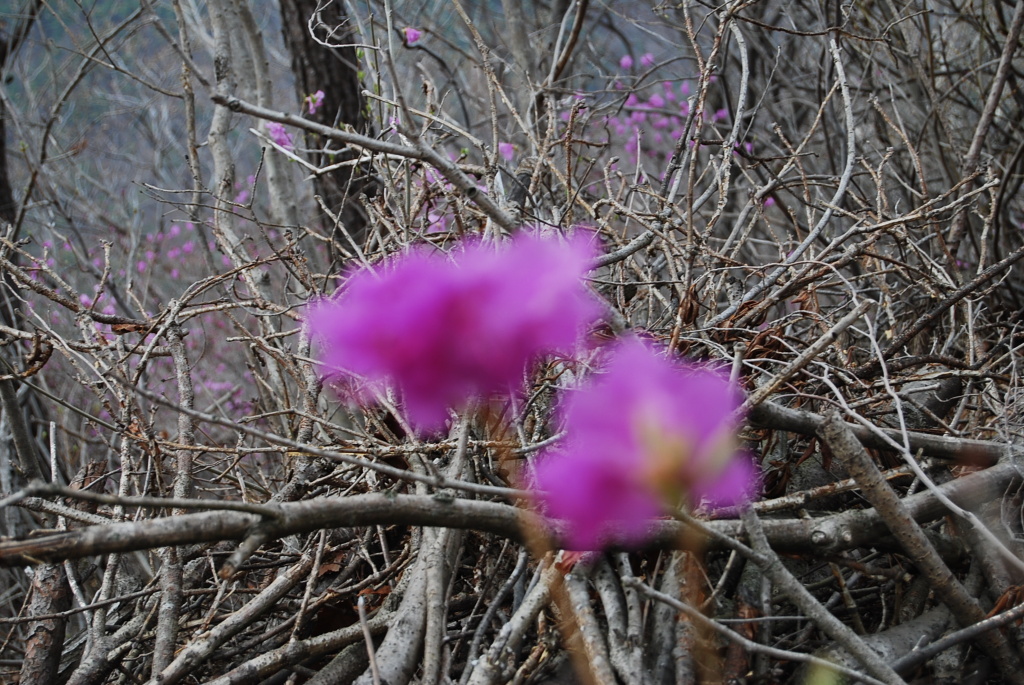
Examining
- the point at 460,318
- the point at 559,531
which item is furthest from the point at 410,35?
the point at 460,318

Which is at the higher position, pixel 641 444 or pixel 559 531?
pixel 559 531

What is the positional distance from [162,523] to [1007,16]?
4666mm

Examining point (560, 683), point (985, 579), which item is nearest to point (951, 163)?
point (985, 579)

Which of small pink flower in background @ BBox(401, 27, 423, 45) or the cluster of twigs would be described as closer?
the cluster of twigs

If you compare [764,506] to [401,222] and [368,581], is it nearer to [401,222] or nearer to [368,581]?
[368,581]

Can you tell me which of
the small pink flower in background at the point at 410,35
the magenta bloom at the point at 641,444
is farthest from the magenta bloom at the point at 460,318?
the small pink flower in background at the point at 410,35

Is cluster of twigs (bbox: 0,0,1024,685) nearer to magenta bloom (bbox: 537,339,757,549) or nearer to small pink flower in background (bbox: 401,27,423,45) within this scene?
magenta bloom (bbox: 537,339,757,549)

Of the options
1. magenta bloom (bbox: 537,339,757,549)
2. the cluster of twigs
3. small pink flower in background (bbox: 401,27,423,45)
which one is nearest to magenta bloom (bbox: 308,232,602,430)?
magenta bloom (bbox: 537,339,757,549)

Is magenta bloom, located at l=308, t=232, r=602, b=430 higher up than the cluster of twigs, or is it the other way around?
the cluster of twigs

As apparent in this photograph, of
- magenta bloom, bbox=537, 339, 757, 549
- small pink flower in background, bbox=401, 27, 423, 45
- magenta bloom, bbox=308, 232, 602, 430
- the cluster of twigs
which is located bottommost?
magenta bloom, bbox=537, 339, 757, 549

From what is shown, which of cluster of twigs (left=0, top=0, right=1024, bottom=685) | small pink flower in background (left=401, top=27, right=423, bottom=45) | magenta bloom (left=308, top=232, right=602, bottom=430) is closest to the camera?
magenta bloom (left=308, top=232, right=602, bottom=430)

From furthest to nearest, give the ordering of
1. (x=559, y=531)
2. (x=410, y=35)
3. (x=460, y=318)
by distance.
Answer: (x=410, y=35) < (x=559, y=531) < (x=460, y=318)

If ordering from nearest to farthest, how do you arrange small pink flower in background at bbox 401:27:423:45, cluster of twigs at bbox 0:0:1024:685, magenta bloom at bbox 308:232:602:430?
magenta bloom at bbox 308:232:602:430 → cluster of twigs at bbox 0:0:1024:685 → small pink flower in background at bbox 401:27:423:45

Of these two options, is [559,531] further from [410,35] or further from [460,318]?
[410,35]
